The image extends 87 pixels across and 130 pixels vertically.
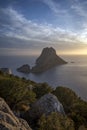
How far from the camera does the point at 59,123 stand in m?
15.3

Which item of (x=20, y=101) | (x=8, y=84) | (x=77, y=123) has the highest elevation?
(x=8, y=84)

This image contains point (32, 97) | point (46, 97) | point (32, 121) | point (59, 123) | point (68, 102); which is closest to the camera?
point (59, 123)

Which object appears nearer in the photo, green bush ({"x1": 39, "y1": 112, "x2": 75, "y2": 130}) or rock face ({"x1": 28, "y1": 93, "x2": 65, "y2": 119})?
green bush ({"x1": 39, "y1": 112, "x2": 75, "y2": 130})

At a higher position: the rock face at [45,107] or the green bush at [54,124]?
the green bush at [54,124]

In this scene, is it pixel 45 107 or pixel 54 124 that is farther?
pixel 45 107

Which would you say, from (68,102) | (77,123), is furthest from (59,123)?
(68,102)

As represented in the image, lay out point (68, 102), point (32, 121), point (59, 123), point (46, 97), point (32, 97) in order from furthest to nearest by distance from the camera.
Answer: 1. point (68, 102)
2. point (32, 97)
3. point (46, 97)
4. point (32, 121)
5. point (59, 123)

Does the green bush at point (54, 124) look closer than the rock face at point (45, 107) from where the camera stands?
Yes

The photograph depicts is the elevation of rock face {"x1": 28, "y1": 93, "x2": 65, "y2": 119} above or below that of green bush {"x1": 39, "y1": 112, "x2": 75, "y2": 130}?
below

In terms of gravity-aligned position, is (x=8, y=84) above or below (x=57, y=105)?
above

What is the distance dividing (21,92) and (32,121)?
4.13m

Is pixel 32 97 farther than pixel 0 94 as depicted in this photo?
Yes

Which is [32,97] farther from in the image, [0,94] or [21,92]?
[0,94]

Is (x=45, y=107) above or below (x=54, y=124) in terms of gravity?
below
